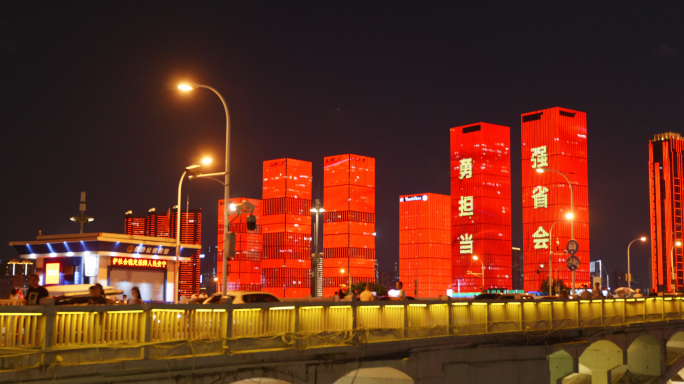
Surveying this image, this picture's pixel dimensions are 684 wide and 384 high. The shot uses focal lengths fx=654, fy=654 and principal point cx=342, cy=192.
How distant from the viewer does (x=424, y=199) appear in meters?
196

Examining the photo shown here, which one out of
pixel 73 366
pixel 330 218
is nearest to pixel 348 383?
pixel 73 366

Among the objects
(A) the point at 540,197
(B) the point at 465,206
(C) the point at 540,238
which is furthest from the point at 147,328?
(B) the point at 465,206

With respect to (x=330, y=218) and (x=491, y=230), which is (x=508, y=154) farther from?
(x=330, y=218)

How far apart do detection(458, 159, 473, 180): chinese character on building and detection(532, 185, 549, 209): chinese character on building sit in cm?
1831

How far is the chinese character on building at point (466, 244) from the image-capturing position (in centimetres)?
18775

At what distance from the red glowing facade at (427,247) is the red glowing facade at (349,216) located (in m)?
25.6

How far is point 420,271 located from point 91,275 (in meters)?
154

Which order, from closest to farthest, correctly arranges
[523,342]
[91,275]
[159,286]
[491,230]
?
[523,342]
[91,275]
[159,286]
[491,230]

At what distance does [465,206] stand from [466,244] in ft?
36.8

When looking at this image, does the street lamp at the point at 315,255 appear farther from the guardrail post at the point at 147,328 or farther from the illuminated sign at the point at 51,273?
the guardrail post at the point at 147,328

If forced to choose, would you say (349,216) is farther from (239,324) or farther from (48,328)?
(48,328)

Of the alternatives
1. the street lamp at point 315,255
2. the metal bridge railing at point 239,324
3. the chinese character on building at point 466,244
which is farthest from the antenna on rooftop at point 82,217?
the chinese character on building at point 466,244

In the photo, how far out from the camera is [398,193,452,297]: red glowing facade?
19300cm

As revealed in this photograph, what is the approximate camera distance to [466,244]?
618 ft
